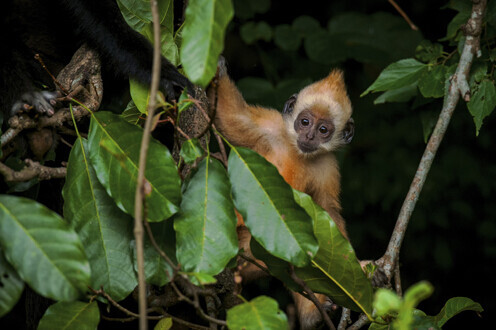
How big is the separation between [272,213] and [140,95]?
86 cm

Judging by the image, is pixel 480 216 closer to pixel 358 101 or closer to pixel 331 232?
pixel 358 101

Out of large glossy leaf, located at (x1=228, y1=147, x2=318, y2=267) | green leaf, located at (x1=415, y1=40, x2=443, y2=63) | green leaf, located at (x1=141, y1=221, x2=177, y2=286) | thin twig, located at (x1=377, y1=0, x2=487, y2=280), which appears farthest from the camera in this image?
green leaf, located at (x1=415, y1=40, x2=443, y2=63)

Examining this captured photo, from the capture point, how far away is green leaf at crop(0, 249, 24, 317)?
1.50 metres

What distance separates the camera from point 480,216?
4730 millimetres

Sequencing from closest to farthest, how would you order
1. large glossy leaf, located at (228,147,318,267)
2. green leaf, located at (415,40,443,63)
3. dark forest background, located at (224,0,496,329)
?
large glossy leaf, located at (228,147,318,267), green leaf, located at (415,40,443,63), dark forest background, located at (224,0,496,329)

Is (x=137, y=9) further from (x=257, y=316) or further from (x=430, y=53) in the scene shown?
(x=430, y=53)

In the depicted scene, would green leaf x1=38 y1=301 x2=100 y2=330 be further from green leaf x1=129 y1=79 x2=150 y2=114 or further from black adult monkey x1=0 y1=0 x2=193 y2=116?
black adult monkey x1=0 y1=0 x2=193 y2=116

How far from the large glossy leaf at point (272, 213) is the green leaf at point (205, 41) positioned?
1.34ft

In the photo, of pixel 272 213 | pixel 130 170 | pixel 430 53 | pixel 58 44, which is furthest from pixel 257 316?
pixel 58 44

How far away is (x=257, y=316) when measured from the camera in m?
1.46

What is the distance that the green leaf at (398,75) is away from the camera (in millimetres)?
2539

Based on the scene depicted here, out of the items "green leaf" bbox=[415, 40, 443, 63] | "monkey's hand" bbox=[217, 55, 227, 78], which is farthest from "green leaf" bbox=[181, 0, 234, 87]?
"green leaf" bbox=[415, 40, 443, 63]

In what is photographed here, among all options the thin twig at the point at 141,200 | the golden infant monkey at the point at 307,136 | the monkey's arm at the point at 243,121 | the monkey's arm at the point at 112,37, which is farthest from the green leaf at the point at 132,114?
the thin twig at the point at 141,200

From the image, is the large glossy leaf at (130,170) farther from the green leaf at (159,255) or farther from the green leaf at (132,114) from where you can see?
the green leaf at (132,114)
